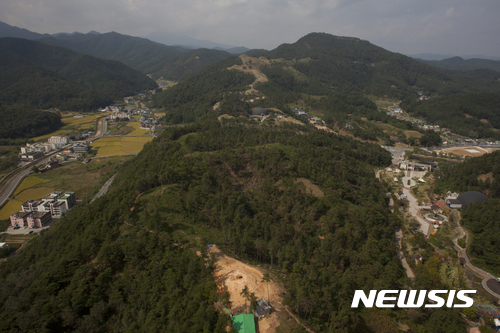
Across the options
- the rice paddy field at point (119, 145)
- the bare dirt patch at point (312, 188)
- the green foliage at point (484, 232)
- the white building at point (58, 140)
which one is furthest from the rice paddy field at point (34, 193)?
the green foliage at point (484, 232)

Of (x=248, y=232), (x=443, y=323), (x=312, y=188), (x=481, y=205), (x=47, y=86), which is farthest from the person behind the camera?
(x=47, y=86)

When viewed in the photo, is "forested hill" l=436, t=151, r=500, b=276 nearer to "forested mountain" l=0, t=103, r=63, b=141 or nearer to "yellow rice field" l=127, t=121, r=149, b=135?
"yellow rice field" l=127, t=121, r=149, b=135

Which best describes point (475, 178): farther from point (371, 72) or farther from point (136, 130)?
point (371, 72)

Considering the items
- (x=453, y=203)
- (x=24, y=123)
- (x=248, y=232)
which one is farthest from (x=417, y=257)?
(x=24, y=123)

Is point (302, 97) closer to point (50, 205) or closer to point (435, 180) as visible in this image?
point (435, 180)

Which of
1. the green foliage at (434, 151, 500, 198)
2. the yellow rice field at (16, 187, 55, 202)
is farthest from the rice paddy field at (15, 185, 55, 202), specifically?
the green foliage at (434, 151, 500, 198)

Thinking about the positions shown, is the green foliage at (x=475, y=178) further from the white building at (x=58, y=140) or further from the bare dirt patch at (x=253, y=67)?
the white building at (x=58, y=140)

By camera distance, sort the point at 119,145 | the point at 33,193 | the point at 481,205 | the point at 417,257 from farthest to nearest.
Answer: the point at 119,145, the point at 33,193, the point at 481,205, the point at 417,257
